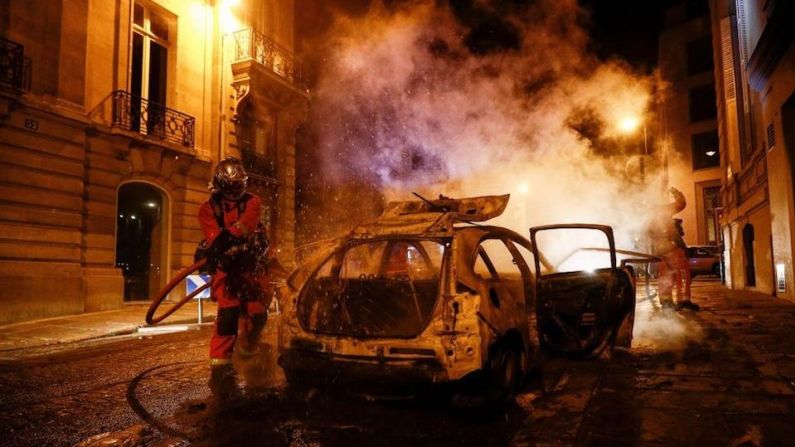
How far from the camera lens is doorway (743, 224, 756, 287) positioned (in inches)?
586

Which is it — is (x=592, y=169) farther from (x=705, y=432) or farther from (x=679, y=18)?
(x=679, y=18)

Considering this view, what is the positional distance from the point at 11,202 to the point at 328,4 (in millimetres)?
11124

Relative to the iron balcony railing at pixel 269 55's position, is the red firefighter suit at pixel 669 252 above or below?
below

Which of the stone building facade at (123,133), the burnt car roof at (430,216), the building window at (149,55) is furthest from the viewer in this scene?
the building window at (149,55)

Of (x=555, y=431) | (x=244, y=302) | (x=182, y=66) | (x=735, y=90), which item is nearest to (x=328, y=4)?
(x=182, y=66)

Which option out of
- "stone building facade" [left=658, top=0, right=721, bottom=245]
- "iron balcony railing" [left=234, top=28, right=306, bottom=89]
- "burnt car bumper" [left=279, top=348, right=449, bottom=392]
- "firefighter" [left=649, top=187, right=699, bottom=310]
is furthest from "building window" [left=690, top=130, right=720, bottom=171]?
"burnt car bumper" [left=279, top=348, right=449, bottom=392]

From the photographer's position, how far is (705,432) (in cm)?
315

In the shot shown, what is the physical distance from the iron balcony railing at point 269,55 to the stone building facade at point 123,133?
0.18ft

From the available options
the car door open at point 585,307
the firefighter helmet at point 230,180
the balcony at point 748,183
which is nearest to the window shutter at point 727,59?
the balcony at point 748,183

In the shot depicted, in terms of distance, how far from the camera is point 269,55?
1788 cm

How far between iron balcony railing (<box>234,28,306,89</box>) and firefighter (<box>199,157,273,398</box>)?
1322 cm

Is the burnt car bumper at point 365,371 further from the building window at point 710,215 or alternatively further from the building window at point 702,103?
the building window at point 702,103

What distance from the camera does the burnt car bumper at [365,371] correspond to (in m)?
3.40

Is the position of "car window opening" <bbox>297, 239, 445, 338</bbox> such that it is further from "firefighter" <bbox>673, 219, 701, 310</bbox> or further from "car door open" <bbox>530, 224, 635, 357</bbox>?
"firefighter" <bbox>673, 219, 701, 310</bbox>
